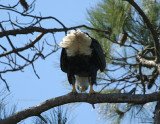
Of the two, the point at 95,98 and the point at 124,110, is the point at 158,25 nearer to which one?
the point at 124,110

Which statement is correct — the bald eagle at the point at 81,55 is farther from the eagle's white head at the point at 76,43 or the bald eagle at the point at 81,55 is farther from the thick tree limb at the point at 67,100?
the thick tree limb at the point at 67,100

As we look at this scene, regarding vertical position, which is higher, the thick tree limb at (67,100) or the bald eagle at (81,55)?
the bald eagle at (81,55)

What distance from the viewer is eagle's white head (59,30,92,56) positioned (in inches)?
158

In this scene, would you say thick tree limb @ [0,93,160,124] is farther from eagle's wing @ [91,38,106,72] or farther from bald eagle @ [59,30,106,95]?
eagle's wing @ [91,38,106,72]

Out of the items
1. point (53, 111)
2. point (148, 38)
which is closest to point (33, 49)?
point (53, 111)

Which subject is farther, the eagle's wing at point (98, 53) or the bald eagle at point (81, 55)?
the eagle's wing at point (98, 53)

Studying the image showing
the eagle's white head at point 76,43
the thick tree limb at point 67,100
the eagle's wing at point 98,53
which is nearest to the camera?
the thick tree limb at point 67,100

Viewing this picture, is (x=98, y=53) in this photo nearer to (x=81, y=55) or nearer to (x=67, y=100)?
(x=81, y=55)

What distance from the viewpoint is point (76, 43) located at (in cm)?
405

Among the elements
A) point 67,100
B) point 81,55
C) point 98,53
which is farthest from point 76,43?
point 67,100

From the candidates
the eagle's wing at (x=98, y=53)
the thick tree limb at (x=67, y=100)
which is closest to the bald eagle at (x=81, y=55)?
the eagle's wing at (x=98, y=53)

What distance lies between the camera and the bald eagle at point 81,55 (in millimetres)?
4035

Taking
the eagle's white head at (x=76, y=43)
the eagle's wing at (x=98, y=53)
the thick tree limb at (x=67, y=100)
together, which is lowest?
the thick tree limb at (x=67, y=100)

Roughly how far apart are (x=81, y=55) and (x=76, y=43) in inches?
7.9
